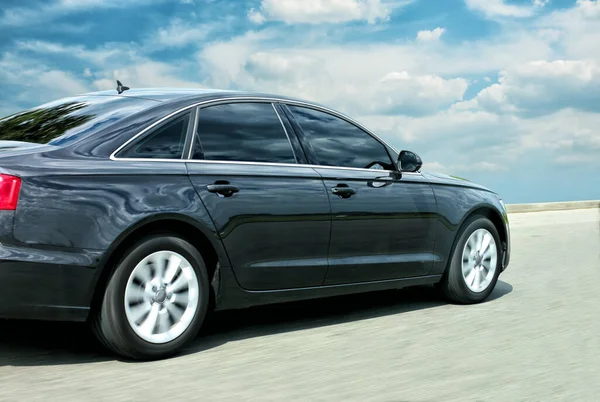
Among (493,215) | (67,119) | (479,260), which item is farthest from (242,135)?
(493,215)

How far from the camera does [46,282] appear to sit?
4867 millimetres

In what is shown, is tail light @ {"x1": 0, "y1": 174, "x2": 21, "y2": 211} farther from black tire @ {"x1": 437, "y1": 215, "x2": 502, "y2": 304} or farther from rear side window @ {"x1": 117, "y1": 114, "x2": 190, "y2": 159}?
black tire @ {"x1": 437, "y1": 215, "x2": 502, "y2": 304}

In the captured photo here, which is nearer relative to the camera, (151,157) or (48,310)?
(48,310)

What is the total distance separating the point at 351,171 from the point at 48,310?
2544 mm

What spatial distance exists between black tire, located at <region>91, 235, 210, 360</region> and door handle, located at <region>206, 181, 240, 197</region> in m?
0.38

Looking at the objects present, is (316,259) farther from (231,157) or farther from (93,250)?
(93,250)

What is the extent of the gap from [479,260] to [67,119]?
149 inches

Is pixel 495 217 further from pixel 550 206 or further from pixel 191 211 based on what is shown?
pixel 550 206

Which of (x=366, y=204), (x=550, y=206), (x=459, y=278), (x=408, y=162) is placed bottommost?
(x=459, y=278)

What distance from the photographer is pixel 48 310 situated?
4918 mm

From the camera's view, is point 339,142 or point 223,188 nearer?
point 223,188

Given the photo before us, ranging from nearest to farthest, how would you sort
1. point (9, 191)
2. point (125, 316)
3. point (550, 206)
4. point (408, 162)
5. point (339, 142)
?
point (9, 191), point (125, 316), point (339, 142), point (408, 162), point (550, 206)

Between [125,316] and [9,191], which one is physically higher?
[9,191]

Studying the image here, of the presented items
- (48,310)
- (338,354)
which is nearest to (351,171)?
(338,354)
